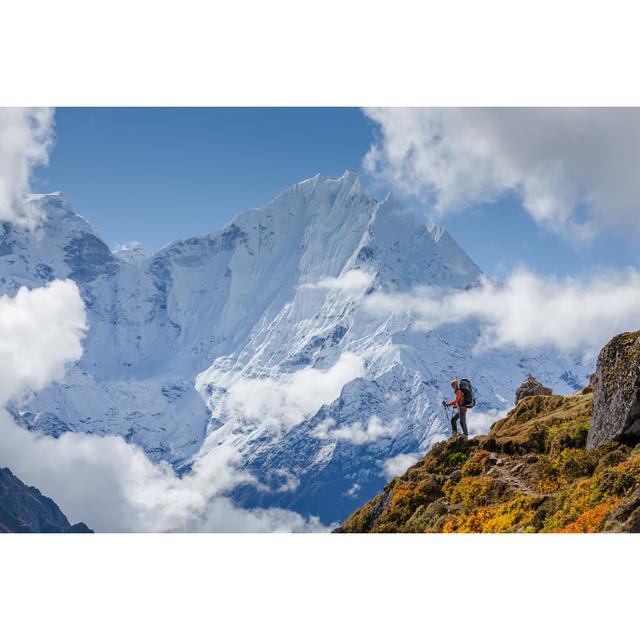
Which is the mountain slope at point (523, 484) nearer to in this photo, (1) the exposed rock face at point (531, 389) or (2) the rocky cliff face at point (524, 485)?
(2) the rocky cliff face at point (524, 485)

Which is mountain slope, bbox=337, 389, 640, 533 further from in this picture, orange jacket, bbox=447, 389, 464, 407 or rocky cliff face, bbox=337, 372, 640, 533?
orange jacket, bbox=447, 389, 464, 407

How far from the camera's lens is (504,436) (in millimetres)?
27359

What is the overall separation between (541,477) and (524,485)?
61cm

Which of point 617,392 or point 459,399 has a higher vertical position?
point 459,399

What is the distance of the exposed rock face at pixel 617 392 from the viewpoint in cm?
2055

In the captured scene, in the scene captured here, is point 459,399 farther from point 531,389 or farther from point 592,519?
point 531,389

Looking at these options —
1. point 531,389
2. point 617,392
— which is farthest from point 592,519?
point 531,389

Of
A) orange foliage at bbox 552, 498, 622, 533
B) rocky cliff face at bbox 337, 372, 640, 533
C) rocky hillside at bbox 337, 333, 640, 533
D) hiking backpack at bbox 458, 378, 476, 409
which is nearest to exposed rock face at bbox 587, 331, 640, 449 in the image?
rocky hillside at bbox 337, 333, 640, 533

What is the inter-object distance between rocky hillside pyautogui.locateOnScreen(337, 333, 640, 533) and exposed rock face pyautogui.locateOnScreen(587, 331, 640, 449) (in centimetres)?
3

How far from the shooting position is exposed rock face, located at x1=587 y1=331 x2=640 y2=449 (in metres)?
20.5

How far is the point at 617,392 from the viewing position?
21.0 meters
